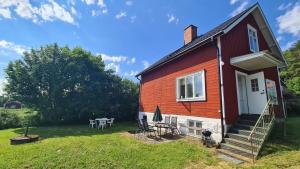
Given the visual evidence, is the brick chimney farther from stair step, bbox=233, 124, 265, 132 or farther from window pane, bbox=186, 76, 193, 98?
stair step, bbox=233, 124, 265, 132

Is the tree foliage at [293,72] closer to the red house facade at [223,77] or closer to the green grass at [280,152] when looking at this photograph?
the red house facade at [223,77]

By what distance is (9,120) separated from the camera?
15633 millimetres

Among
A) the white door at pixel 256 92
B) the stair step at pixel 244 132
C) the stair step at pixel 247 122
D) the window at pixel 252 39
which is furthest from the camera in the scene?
the window at pixel 252 39

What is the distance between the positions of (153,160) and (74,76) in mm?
14232

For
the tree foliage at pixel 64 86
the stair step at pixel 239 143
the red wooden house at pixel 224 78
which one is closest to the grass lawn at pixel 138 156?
the stair step at pixel 239 143

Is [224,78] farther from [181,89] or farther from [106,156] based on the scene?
[106,156]

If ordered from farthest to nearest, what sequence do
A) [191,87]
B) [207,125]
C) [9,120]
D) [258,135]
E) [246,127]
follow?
[9,120] < [191,87] < [207,125] < [246,127] < [258,135]

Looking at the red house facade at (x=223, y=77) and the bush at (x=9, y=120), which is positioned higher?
the red house facade at (x=223, y=77)

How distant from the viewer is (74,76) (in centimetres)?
1725

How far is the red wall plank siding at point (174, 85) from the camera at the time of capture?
8.49 m

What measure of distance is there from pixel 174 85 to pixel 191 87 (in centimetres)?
167

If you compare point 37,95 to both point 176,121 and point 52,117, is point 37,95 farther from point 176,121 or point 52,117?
point 176,121

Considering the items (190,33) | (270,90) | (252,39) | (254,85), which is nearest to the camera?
(254,85)

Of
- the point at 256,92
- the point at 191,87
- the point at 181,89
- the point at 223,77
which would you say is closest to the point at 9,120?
the point at 181,89
